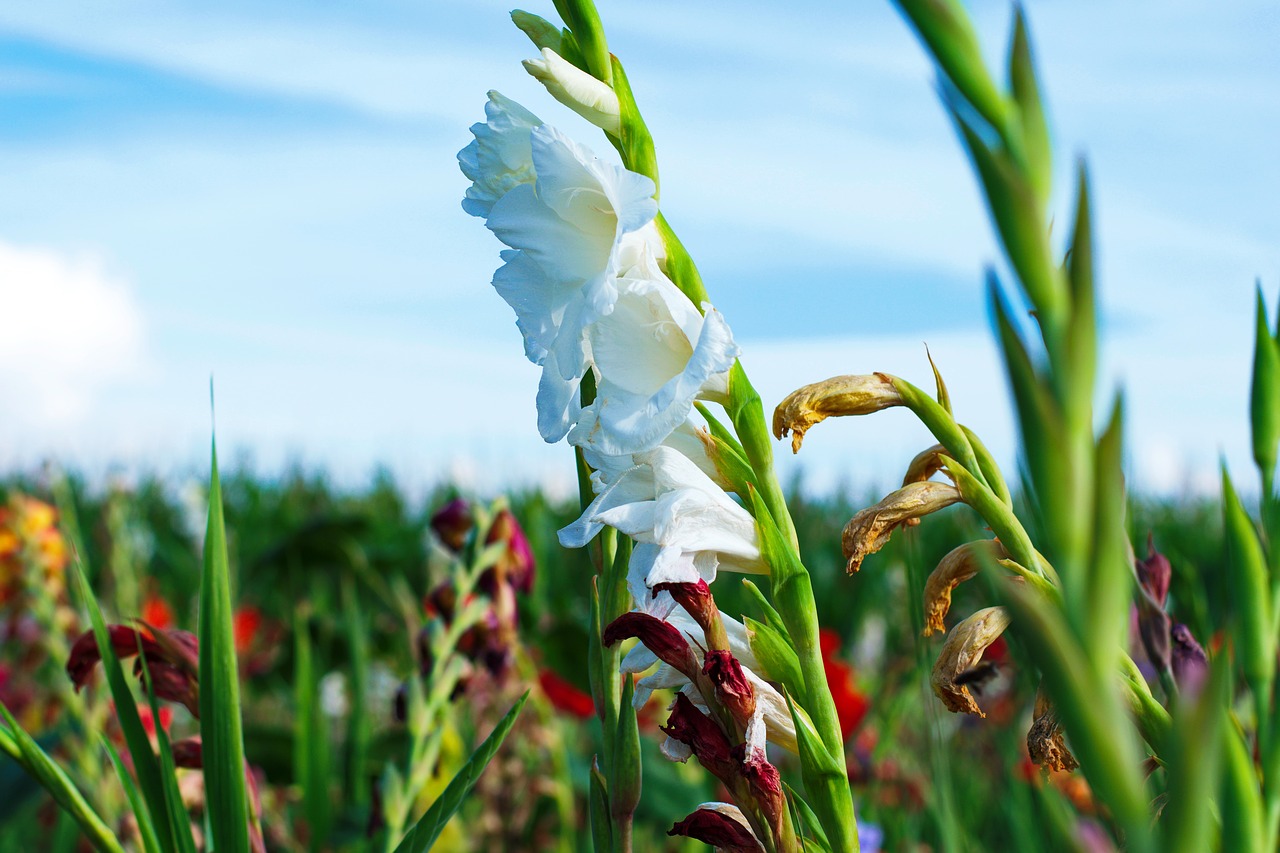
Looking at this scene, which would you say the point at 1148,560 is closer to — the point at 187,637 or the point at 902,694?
the point at 187,637

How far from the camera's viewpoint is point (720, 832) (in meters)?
0.31

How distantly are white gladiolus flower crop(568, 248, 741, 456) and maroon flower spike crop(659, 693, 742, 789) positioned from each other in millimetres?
77

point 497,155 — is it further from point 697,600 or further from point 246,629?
point 246,629

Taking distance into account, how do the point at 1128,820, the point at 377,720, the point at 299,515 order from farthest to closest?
the point at 299,515 → the point at 377,720 → the point at 1128,820

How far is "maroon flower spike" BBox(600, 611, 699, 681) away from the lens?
304mm

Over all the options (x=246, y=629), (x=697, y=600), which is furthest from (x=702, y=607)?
(x=246, y=629)

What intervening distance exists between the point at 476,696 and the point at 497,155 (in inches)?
42.0

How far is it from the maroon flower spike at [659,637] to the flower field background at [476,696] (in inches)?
2.5

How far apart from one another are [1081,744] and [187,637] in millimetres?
362

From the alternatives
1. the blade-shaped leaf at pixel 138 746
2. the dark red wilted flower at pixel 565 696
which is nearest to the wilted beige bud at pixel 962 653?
→ the blade-shaped leaf at pixel 138 746

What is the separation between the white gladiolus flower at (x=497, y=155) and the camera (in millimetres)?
333

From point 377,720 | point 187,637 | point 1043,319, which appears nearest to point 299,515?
point 377,720

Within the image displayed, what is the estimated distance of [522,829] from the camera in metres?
1.25

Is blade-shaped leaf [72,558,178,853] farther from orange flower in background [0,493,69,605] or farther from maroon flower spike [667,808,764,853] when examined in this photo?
orange flower in background [0,493,69,605]
